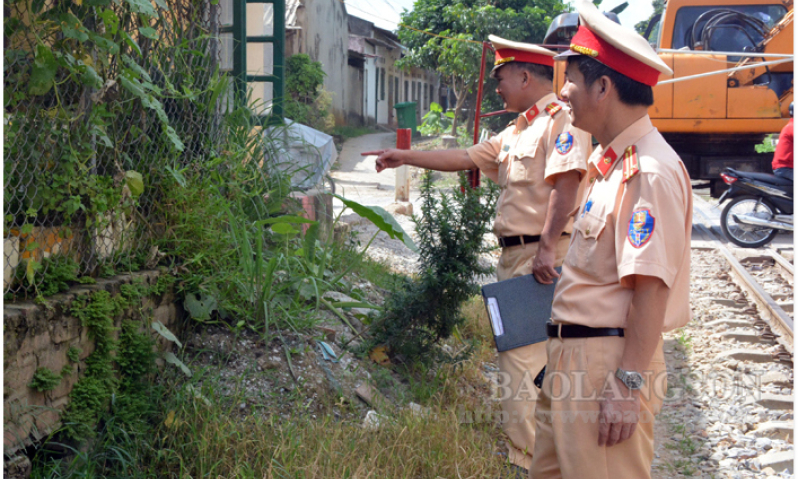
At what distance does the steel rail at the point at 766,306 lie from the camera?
5.07m

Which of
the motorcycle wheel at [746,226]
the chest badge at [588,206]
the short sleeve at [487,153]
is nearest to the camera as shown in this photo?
the chest badge at [588,206]

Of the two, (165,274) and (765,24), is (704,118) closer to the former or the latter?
(765,24)

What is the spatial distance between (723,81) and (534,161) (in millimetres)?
7021

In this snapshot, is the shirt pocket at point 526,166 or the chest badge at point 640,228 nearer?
the chest badge at point 640,228

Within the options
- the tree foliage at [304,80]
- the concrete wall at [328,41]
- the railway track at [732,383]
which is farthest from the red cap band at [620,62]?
the concrete wall at [328,41]

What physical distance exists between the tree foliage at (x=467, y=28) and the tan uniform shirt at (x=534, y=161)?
1767cm

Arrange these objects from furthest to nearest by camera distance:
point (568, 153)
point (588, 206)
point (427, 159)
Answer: point (427, 159) → point (568, 153) → point (588, 206)

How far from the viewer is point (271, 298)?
12.5 ft

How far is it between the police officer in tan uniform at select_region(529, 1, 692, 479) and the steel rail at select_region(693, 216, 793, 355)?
3624 millimetres

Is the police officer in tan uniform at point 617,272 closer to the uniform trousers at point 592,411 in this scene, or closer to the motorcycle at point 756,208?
the uniform trousers at point 592,411

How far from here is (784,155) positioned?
8.07m

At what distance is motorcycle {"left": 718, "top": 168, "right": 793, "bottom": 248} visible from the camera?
8117 millimetres

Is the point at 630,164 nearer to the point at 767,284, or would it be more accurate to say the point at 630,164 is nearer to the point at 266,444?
the point at 266,444

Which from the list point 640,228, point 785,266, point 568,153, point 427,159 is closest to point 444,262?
point 427,159
